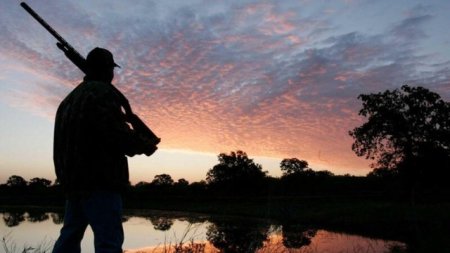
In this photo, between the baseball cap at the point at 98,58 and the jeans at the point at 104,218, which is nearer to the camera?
the jeans at the point at 104,218

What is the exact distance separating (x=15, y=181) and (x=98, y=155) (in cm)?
16558

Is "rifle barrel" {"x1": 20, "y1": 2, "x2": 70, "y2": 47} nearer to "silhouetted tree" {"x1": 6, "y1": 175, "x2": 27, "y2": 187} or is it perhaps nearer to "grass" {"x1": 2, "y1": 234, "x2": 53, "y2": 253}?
"grass" {"x1": 2, "y1": 234, "x2": 53, "y2": 253}

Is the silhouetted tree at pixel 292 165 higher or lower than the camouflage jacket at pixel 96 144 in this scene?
higher

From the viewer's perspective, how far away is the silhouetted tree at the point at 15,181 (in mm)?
151375

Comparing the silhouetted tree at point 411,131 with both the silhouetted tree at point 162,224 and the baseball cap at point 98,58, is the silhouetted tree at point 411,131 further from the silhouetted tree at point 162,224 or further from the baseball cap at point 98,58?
the baseball cap at point 98,58

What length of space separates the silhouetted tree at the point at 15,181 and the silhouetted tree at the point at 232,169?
7213 centimetres

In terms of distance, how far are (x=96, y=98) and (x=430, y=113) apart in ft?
166

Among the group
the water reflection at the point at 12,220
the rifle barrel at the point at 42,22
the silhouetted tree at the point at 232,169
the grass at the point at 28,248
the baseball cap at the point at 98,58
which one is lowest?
the grass at the point at 28,248

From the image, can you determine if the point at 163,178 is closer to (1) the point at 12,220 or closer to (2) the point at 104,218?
(1) the point at 12,220

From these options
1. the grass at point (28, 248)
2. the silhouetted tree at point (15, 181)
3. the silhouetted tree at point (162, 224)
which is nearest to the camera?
the grass at point (28, 248)

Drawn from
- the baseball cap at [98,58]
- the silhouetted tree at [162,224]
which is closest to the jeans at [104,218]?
the baseball cap at [98,58]

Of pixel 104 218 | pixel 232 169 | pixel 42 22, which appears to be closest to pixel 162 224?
pixel 42 22

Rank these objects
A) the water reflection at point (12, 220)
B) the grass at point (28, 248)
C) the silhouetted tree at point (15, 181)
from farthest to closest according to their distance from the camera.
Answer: the silhouetted tree at point (15, 181)
the water reflection at point (12, 220)
the grass at point (28, 248)

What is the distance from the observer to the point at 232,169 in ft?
367
